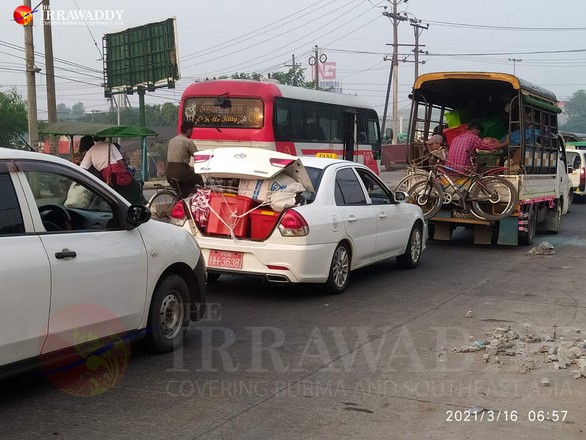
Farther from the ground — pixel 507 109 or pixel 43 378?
pixel 507 109

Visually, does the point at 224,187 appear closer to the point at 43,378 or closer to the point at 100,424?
the point at 43,378

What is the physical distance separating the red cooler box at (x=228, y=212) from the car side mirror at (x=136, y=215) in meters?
2.86

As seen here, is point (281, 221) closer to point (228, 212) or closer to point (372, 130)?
point (228, 212)

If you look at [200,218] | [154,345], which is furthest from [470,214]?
[154,345]

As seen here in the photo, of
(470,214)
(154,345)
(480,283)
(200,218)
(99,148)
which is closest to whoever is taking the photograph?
(154,345)

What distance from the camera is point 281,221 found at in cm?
873

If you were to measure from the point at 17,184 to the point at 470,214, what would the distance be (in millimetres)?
10117

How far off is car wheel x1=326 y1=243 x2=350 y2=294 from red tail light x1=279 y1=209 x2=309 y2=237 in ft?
2.28

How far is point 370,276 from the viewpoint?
1100 cm

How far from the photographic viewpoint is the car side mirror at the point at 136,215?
604cm

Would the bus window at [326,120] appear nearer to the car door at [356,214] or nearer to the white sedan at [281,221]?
the car door at [356,214]

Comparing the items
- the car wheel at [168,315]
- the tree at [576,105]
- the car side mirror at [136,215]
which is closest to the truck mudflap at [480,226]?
the car wheel at [168,315]

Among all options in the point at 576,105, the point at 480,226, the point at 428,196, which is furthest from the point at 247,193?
the point at 576,105

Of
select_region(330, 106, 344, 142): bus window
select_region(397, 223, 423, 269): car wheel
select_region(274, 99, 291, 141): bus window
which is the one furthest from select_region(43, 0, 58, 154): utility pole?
select_region(397, 223, 423, 269): car wheel
